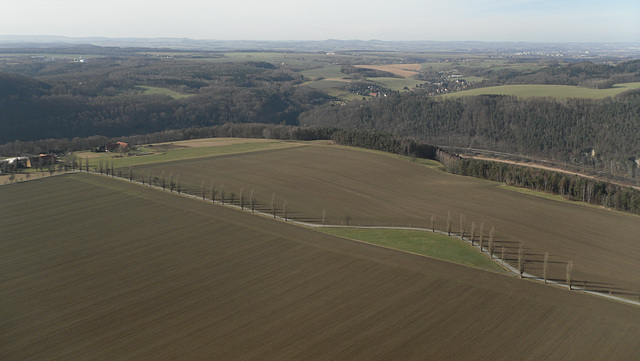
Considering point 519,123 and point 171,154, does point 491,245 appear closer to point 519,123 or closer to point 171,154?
point 171,154

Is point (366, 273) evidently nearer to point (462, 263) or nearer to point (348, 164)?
point (462, 263)

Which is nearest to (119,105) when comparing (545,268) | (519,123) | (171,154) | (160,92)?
(160,92)

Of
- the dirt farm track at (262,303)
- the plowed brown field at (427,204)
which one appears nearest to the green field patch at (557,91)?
the plowed brown field at (427,204)

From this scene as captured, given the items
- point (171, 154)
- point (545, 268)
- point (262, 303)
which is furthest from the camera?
point (171, 154)

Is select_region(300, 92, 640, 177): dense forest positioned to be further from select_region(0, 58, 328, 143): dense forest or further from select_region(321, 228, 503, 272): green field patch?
select_region(321, 228, 503, 272): green field patch

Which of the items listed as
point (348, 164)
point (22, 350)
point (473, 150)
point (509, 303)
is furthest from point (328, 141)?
point (22, 350)

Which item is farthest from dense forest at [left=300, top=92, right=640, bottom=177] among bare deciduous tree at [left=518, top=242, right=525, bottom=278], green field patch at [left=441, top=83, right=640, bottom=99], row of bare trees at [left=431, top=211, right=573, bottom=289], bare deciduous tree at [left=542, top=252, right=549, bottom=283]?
bare deciduous tree at [left=542, top=252, right=549, bottom=283]
